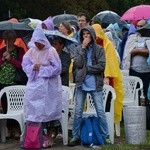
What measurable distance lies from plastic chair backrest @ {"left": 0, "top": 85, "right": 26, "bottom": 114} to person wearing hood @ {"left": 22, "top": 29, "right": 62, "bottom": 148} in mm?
604

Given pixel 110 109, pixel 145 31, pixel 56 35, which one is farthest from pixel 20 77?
pixel 145 31

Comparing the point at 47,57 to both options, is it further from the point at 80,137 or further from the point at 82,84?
the point at 80,137

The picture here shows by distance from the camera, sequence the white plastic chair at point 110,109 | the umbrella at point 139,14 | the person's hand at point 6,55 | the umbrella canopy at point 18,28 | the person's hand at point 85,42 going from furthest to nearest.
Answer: the umbrella at point 139,14 < the umbrella canopy at point 18,28 < the person's hand at point 6,55 < the white plastic chair at point 110,109 < the person's hand at point 85,42

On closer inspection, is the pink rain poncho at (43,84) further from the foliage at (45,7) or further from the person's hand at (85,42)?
the foliage at (45,7)

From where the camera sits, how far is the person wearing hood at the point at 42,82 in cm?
905

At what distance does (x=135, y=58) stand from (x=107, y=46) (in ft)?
4.95

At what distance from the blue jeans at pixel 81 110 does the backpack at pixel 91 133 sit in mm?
78

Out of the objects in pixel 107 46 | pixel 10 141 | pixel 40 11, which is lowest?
pixel 10 141

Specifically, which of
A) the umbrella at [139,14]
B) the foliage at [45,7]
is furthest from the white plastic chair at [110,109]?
the foliage at [45,7]

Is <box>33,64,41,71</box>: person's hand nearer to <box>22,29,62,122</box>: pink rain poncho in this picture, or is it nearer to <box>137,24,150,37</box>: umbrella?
<box>22,29,62,122</box>: pink rain poncho

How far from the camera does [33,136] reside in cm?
892

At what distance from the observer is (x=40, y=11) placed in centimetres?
4466

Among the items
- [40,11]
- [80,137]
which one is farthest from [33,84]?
[40,11]

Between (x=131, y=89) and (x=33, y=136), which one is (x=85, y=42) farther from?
(x=131, y=89)
